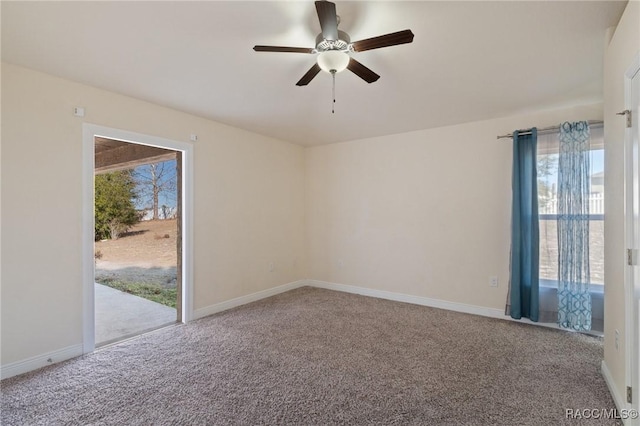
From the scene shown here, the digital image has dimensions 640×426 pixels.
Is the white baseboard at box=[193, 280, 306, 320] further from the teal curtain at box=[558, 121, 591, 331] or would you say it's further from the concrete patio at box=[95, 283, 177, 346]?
the teal curtain at box=[558, 121, 591, 331]

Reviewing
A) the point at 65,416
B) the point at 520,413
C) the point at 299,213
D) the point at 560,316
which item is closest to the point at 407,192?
the point at 299,213

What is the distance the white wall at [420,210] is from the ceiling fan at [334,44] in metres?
2.36

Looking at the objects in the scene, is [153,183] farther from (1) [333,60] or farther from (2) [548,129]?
(2) [548,129]

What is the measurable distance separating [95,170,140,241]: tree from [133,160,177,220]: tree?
0.11 metres

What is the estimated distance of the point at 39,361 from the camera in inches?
98.4

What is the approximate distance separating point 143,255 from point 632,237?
17.9 ft

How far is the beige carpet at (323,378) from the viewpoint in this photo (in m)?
1.92

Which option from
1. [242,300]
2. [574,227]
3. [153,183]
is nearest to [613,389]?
[574,227]

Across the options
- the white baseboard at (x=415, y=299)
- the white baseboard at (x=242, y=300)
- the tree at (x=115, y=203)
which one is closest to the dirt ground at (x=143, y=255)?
the tree at (x=115, y=203)

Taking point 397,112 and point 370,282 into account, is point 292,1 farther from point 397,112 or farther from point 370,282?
point 370,282

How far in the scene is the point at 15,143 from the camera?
7.86 ft

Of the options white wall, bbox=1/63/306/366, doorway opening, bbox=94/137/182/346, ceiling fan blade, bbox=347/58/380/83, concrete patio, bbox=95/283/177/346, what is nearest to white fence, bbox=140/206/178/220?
doorway opening, bbox=94/137/182/346

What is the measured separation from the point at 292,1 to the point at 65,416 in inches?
113

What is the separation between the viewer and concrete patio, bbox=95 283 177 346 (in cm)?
334
